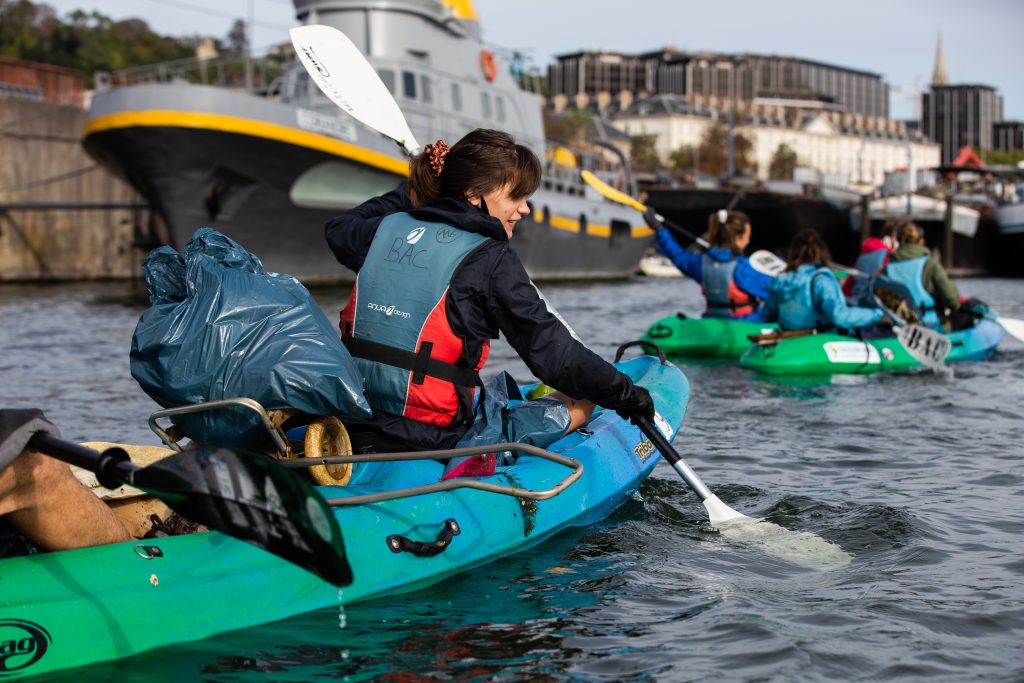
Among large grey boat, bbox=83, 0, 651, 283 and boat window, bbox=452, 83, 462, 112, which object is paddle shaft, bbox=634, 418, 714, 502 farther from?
boat window, bbox=452, 83, 462, 112

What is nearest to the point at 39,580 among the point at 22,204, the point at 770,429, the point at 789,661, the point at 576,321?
the point at 789,661

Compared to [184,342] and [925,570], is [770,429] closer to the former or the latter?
[925,570]

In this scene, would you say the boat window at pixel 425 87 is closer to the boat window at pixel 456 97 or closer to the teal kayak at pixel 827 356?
the boat window at pixel 456 97

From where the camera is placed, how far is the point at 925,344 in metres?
11.6

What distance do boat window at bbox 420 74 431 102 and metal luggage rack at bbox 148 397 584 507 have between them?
751 inches

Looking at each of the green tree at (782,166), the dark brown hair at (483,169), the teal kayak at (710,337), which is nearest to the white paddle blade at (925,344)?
the teal kayak at (710,337)

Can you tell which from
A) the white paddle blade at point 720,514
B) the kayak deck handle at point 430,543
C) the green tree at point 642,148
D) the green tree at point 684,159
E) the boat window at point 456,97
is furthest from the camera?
the green tree at point 642,148

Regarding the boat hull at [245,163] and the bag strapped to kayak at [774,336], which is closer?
the bag strapped to kayak at [774,336]

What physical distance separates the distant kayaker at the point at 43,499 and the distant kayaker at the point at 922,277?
10526 millimetres

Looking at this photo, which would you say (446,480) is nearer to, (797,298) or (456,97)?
(797,298)

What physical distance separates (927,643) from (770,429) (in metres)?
4.47

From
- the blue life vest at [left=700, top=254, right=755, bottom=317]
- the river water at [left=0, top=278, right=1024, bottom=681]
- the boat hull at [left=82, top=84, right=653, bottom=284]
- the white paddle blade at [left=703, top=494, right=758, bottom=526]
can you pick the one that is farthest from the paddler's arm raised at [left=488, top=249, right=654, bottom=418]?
the boat hull at [left=82, top=84, right=653, bottom=284]

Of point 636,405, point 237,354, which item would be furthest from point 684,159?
point 237,354

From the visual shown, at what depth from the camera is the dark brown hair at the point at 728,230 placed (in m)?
12.9
